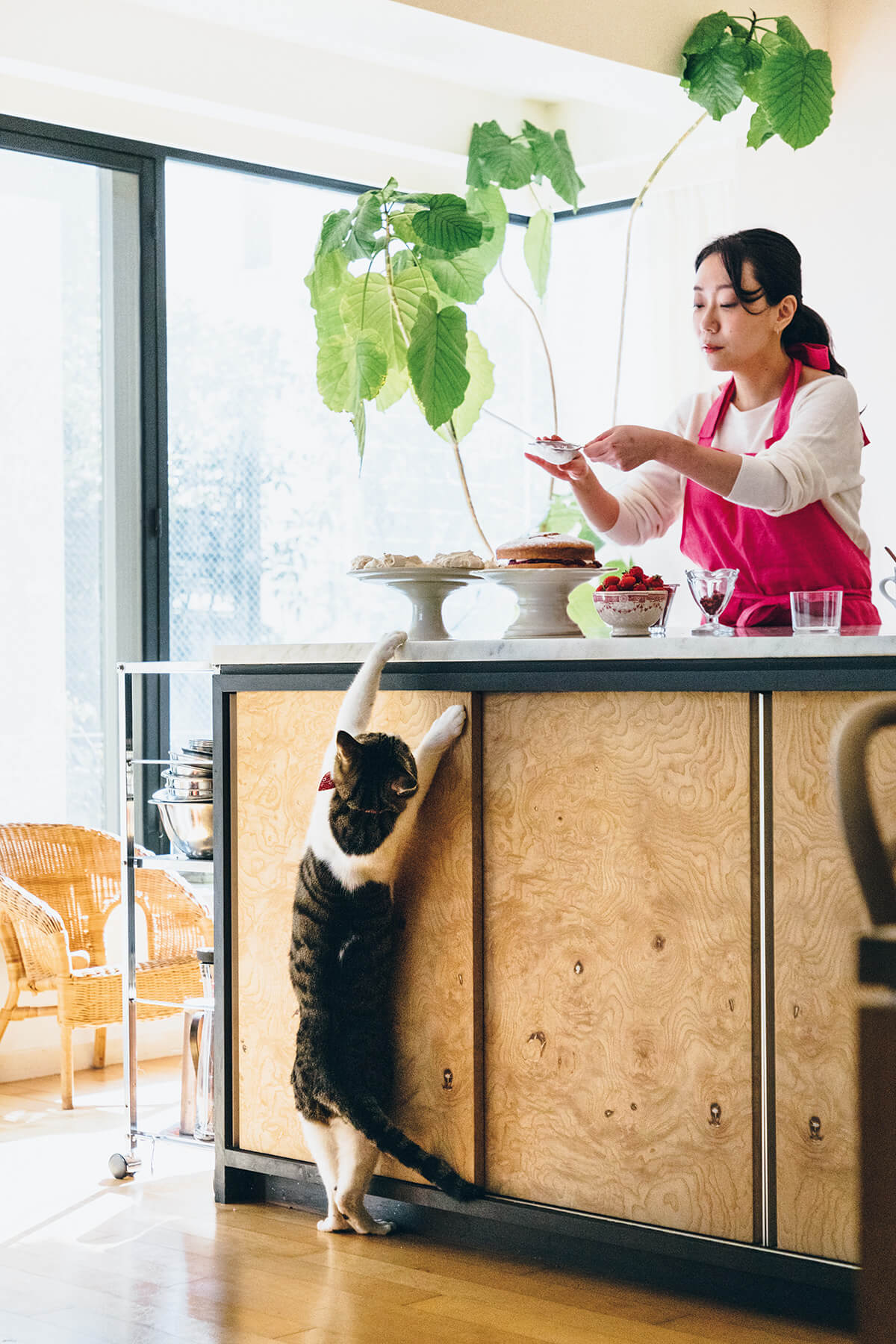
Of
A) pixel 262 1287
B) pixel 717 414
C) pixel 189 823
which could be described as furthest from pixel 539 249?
pixel 262 1287

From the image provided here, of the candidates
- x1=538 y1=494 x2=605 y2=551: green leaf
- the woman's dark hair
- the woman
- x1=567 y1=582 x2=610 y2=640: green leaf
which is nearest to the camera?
Result: the woman

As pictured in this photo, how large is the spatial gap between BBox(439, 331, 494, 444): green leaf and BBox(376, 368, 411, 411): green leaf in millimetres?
377

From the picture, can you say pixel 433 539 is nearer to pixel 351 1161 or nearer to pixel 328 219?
pixel 328 219

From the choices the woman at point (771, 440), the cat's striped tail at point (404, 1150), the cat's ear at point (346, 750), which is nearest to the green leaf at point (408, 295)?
the woman at point (771, 440)

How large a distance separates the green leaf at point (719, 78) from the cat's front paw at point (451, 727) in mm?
2295

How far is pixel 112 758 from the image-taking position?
15.2 feet

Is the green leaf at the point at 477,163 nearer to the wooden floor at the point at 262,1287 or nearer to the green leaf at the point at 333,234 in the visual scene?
the green leaf at the point at 333,234

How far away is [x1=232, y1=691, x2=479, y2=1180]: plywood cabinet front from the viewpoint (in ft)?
8.93

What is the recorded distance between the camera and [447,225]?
3834 millimetres

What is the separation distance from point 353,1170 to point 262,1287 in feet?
0.88

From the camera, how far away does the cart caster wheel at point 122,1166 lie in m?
3.26

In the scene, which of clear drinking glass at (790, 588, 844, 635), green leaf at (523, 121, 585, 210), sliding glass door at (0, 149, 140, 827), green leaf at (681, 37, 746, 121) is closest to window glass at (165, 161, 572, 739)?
sliding glass door at (0, 149, 140, 827)

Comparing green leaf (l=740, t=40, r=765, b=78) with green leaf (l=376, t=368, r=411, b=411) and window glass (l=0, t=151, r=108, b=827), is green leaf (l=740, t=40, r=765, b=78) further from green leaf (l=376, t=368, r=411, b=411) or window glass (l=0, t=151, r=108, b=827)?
window glass (l=0, t=151, r=108, b=827)

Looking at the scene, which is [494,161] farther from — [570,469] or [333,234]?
[570,469]
